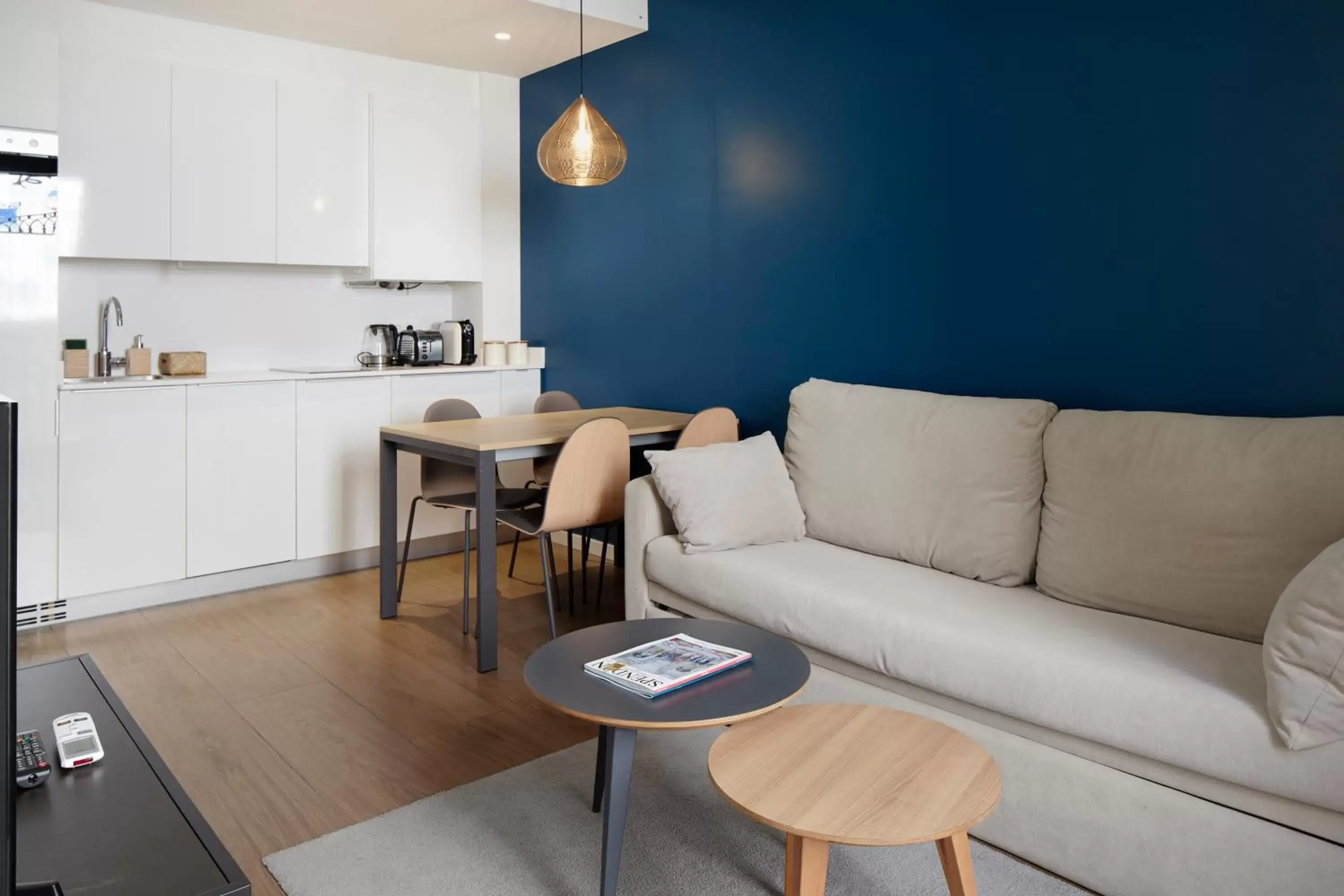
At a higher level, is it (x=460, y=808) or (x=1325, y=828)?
(x=1325, y=828)

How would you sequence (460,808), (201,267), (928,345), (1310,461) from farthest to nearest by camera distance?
(201,267)
(928,345)
(460,808)
(1310,461)

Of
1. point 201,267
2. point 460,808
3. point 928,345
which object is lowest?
point 460,808

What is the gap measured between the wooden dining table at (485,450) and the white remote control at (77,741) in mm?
1864

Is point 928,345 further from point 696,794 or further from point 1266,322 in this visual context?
point 696,794

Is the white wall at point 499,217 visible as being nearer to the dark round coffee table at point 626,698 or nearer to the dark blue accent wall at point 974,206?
the dark blue accent wall at point 974,206

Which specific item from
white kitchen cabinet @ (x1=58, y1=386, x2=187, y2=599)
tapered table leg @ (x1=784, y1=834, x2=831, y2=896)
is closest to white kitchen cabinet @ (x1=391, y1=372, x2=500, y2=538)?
white kitchen cabinet @ (x1=58, y1=386, x2=187, y2=599)

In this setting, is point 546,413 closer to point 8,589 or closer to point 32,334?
point 32,334

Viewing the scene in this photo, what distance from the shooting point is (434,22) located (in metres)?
4.45

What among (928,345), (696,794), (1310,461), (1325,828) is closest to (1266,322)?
(1310,461)

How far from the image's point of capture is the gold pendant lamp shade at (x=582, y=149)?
380 centimetres

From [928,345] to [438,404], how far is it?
2.11 m

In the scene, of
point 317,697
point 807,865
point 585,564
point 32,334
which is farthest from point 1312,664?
point 32,334

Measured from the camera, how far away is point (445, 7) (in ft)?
13.9

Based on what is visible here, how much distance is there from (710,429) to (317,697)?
1712mm
